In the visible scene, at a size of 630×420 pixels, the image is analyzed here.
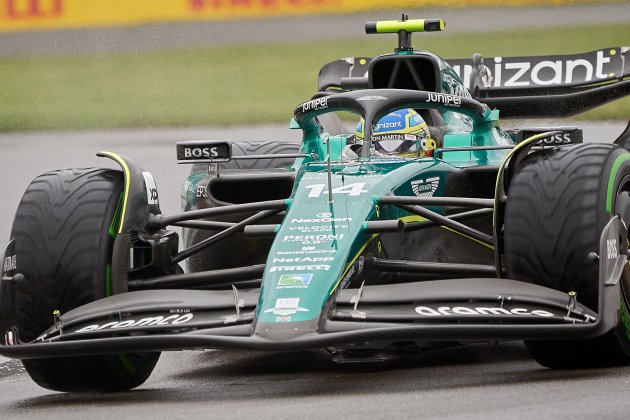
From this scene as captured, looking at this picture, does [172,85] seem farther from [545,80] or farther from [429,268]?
[429,268]

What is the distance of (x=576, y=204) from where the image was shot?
6.49 m

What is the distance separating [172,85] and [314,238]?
428 inches

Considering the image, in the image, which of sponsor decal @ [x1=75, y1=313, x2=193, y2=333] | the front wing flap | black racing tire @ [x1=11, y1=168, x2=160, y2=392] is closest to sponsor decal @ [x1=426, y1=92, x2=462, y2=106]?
the front wing flap

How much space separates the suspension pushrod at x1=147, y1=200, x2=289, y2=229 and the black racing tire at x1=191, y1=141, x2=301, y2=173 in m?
2.35

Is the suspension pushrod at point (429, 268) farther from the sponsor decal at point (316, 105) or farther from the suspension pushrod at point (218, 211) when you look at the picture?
the sponsor decal at point (316, 105)

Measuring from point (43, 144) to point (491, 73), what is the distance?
20.8ft

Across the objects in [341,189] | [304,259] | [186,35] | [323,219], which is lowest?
[304,259]

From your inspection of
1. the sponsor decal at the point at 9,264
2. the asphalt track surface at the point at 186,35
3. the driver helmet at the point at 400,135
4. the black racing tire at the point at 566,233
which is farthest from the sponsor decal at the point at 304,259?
the asphalt track surface at the point at 186,35

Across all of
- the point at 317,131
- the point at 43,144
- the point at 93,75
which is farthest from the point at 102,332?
the point at 93,75

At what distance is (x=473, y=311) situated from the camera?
6.05 m

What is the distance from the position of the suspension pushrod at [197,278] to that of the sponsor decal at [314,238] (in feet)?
1.66

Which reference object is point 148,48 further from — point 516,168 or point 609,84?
point 516,168

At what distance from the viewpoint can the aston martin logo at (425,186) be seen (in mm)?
7496

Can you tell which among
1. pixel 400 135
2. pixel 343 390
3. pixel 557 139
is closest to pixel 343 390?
pixel 343 390
